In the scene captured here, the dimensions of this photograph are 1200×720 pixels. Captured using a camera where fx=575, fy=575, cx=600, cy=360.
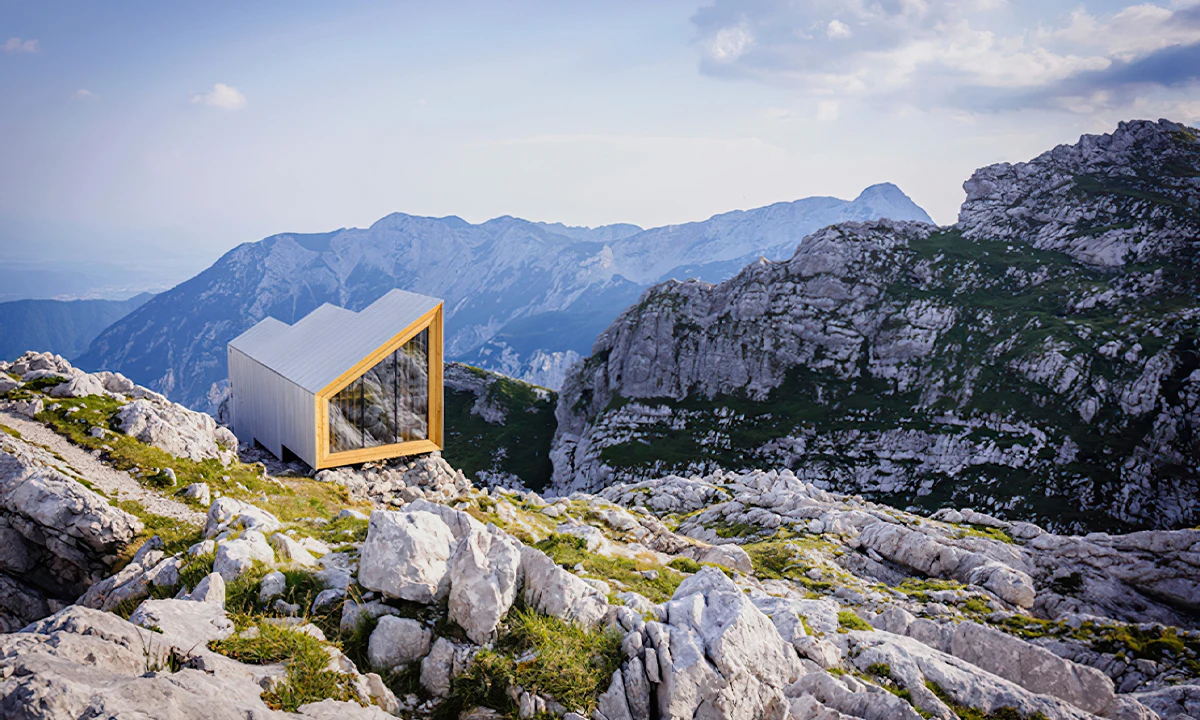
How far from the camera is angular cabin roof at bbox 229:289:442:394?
35688 millimetres

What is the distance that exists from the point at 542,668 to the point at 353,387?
28340 mm

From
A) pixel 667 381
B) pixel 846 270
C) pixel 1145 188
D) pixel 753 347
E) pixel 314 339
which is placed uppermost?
pixel 1145 188

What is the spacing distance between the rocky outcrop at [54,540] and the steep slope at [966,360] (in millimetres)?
83102

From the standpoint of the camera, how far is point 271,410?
38844 millimetres

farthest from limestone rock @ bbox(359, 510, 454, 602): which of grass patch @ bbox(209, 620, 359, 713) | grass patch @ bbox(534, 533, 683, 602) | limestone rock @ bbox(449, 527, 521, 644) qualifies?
grass patch @ bbox(534, 533, 683, 602)

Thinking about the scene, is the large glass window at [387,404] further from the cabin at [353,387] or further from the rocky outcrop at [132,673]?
the rocky outcrop at [132,673]

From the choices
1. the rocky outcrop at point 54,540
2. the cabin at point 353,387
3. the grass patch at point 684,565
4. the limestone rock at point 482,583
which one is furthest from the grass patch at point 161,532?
the grass patch at point 684,565

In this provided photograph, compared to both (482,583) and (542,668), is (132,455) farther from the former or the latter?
(542,668)

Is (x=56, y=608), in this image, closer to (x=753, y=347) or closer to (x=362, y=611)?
(x=362, y=611)

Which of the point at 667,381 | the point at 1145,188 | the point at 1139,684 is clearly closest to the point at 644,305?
the point at 667,381

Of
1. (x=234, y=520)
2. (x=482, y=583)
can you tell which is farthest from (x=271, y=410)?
(x=482, y=583)

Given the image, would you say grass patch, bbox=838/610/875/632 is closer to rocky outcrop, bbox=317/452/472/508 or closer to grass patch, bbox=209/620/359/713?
grass patch, bbox=209/620/359/713

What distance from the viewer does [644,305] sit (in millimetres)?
126438

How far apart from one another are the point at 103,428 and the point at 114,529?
1155 cm
